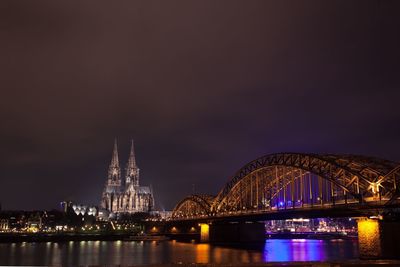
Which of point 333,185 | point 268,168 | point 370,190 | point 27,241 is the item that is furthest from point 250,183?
point 27,241

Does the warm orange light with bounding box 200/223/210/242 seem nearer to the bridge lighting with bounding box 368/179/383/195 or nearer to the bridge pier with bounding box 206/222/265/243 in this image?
the bridge pier with bounding box 206/222/265/243

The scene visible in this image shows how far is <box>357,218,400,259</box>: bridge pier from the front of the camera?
181 feet

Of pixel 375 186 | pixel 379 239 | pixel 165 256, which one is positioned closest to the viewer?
pixel 379 239

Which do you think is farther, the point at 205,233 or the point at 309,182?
the point at 205,233

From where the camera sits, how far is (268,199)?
358 feet

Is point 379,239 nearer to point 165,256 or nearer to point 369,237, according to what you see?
point 369,237

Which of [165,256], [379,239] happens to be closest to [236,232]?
[165,256]

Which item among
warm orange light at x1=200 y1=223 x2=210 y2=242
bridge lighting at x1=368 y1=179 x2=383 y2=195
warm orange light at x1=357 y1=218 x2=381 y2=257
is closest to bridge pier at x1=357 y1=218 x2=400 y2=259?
warm orange light at x1=357 y1=218 x2=381 y2=257

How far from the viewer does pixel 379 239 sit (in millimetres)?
57094

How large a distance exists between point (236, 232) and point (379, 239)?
74.1m

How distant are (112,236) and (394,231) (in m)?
140

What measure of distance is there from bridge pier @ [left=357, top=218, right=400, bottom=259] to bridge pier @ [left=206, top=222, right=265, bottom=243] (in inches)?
2736

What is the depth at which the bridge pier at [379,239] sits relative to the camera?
55.3m

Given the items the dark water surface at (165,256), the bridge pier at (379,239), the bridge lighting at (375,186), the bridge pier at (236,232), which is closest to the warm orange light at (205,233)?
the bridge pier at (236,232)
